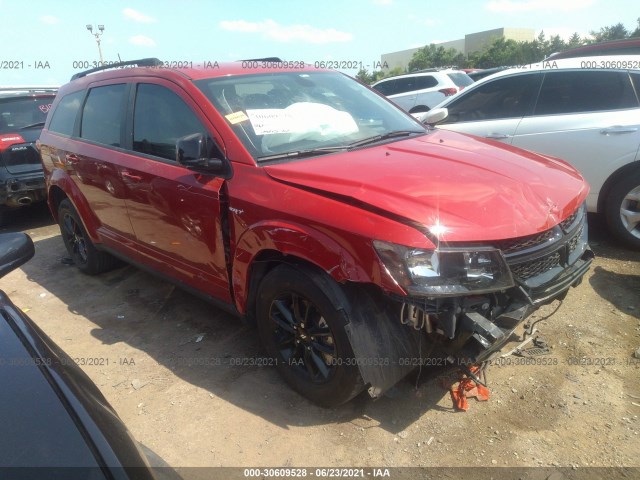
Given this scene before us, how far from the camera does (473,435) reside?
2.42m

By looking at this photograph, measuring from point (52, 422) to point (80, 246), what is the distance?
401 centimetres

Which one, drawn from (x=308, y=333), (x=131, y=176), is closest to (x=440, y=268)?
(x=308, y=333)

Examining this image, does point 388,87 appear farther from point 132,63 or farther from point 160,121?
point 160,121

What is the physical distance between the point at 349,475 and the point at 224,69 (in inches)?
106

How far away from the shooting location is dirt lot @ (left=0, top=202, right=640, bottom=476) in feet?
7.69

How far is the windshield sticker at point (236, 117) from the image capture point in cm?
283

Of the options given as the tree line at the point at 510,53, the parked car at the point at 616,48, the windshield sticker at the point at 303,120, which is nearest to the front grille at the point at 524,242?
the windshield sticker at the point at 303,120

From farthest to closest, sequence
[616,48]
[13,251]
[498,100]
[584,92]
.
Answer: [616,48] → [498,100] → [584,92] → [13,251]

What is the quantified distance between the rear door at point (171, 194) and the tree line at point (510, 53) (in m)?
35.9

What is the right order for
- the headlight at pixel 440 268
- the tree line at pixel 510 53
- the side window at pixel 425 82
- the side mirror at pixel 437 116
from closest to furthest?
the headlight at pixel 440 268 → the side mirror at pixel 437 116 → the side window at pixel 425 82 → the tree line at pixel 510 53

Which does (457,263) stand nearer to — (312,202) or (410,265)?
(410,265)

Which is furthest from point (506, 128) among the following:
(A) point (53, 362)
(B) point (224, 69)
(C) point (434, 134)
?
(A) point (53, 362)

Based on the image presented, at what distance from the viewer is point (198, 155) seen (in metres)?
2.70

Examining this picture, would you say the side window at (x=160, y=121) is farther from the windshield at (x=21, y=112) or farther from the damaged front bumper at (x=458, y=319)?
the windshield at (x=21, y=112)
